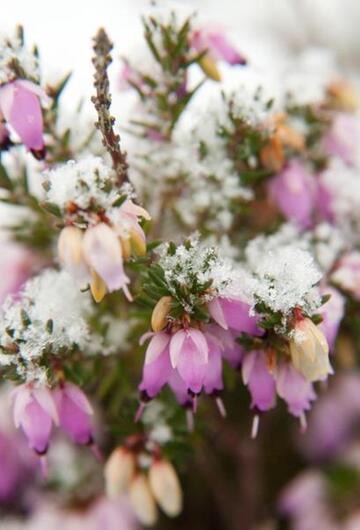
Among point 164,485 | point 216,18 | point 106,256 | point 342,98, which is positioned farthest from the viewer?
point 216,18

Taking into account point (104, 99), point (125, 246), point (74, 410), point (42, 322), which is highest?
point (104, 99)

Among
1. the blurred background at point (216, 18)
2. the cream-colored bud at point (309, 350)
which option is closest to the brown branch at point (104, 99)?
the cream-colored bud at point (309, 350)

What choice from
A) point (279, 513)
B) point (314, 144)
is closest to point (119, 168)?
point (314, 144)

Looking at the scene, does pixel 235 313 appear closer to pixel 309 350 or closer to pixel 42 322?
pixel 309 350

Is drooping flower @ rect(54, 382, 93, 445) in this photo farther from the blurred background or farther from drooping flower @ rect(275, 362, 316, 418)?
the blurred background

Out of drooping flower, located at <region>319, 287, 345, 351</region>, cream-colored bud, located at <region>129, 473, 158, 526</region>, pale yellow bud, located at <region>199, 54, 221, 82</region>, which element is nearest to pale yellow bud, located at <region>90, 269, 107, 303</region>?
drooping flower, located at <region>319, 287, 345, 351</region>

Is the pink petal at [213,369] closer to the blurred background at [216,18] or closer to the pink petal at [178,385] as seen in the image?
the pink petal at [178,385]

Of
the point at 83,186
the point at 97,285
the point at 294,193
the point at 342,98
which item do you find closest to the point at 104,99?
the point at 83,186

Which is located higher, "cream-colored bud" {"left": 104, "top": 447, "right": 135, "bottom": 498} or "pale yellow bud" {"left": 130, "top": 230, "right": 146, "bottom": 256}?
"pale yellow bud" {"left": 130, "top": 230, "right": 146, "bottom": 256}

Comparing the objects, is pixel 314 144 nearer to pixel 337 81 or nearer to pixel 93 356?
pixel 337 81
